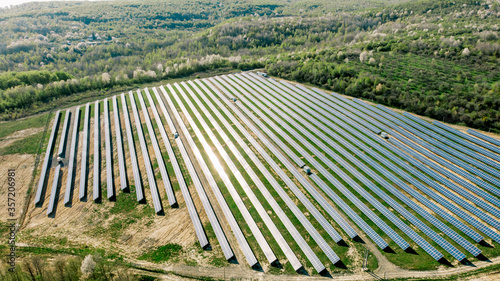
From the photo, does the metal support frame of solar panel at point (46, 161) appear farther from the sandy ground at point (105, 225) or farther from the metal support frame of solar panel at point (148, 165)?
the metal support frame of solar panel at point (148, 165)

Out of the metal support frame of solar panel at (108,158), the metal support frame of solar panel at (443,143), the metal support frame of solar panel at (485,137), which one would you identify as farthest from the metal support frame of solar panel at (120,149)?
the metal support frame of solar panel at (485,137)

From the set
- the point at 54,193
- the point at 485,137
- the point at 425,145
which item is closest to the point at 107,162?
the point at 54,193

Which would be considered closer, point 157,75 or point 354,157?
point 354,157

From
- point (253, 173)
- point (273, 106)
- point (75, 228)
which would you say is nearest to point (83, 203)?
point (75, 228)

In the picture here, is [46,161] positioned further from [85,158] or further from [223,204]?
[223,204]

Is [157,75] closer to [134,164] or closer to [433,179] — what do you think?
[134,164]

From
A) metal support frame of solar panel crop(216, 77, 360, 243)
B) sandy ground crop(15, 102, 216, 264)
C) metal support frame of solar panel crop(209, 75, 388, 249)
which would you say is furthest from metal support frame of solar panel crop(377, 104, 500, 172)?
sandy ground crop(15, 102, 216, 264)
